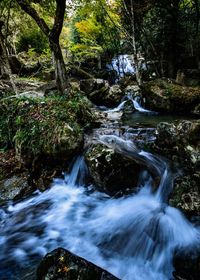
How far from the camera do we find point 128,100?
37.8 ft

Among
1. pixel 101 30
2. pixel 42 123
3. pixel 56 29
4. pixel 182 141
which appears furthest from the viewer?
pixel 101 30

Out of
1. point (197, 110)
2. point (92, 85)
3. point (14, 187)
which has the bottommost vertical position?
point (14, 187)

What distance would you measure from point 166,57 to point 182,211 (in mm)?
11883

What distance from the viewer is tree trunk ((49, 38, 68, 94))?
28.7 feet

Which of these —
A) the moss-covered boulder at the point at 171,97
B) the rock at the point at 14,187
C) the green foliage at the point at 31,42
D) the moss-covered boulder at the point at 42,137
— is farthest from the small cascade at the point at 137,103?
the green foliage at the point at 31,42

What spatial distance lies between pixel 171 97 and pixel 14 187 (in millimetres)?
6655

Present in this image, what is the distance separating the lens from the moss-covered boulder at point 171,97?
9.27 m

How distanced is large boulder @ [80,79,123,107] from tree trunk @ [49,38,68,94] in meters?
3.32

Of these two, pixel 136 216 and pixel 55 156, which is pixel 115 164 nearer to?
pixel 136 216

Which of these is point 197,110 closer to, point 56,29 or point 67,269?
point 56,29

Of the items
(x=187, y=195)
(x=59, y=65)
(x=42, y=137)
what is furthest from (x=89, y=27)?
(x=187, y=195)

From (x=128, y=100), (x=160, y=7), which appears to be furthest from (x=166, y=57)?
(x=128, y=100)

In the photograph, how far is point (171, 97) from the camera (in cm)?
947

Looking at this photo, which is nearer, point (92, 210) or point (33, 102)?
point (92, 210)
